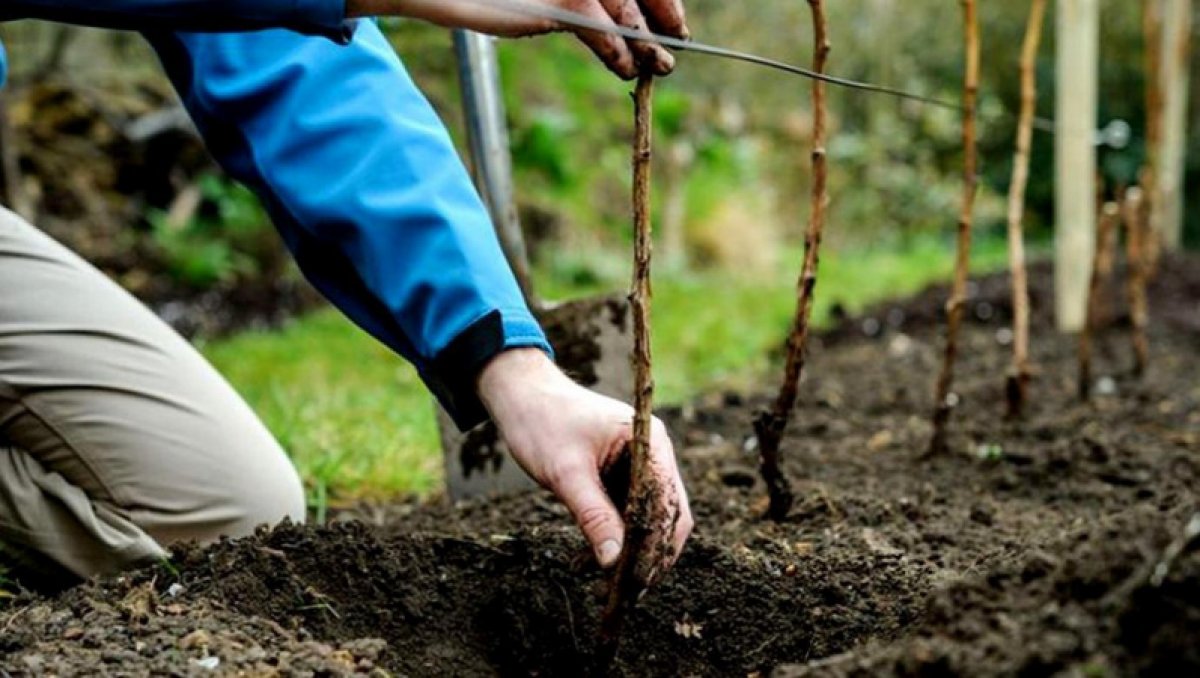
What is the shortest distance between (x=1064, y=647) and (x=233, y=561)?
110 cm

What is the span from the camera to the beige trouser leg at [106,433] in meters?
2.34

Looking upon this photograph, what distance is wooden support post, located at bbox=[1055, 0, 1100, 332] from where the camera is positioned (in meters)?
4.79

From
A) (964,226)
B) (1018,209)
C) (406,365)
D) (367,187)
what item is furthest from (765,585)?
(406,365)

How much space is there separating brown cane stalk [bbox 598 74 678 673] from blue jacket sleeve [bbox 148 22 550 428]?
0.22 meters

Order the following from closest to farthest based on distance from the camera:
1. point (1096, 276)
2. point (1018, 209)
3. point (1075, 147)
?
point (1018, 209) → point (1096, 276) → point (1075, 147)

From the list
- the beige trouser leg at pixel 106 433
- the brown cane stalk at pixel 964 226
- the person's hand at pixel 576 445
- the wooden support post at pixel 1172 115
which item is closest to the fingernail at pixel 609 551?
the person's hand at pixel 576 445

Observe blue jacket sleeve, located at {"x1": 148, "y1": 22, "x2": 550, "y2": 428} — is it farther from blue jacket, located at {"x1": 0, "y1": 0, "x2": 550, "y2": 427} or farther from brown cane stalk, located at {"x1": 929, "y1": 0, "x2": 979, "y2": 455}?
brown cane stalk, located at {"x1": 929, "y1": 0, "x2": 979, "y2": 455}

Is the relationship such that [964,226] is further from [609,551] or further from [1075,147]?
[1075,147]

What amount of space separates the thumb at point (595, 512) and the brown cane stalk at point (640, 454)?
0.06ft

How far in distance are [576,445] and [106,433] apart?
106cm

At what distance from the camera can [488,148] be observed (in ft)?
9.87

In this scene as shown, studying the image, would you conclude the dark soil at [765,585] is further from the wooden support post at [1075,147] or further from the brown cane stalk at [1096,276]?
the wooden support post at [1075,147]

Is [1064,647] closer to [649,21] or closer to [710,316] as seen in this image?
[649,21]

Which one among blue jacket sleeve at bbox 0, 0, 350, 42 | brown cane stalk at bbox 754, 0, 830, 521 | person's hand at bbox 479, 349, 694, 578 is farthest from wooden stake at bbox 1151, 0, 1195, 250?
blue jacket sleeve at bbox 0, 0, 350, 42
